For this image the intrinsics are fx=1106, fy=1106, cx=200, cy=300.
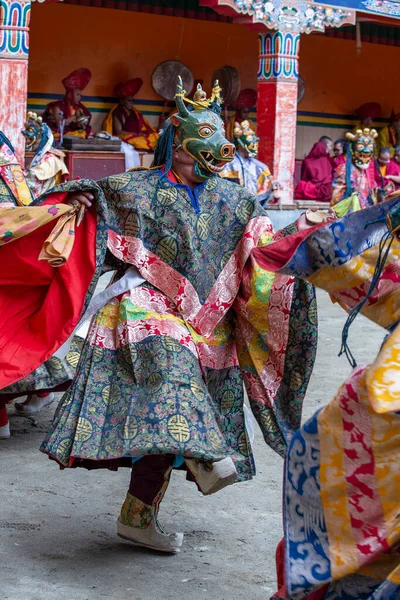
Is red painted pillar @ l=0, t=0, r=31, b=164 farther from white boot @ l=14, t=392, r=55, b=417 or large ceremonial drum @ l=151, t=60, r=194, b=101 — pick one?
large ceremonial drum @ l=151, t=60, r=194, b=101

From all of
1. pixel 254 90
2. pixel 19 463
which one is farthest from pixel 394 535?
pixel 254 90

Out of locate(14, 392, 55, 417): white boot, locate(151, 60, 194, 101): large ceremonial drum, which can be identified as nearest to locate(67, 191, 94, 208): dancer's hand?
locate(14, 392, 55, 417): white boot

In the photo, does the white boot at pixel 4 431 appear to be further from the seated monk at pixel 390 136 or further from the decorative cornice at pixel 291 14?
the seated monk at pixel 390 136

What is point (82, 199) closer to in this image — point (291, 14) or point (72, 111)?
point (291, 14)

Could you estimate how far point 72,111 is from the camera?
12.7 metres

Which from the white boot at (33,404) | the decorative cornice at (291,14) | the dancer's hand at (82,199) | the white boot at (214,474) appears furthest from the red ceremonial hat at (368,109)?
the white boot at (214,474)

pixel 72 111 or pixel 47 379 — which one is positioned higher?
pixel 72 111

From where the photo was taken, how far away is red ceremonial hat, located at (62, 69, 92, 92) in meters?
12.7

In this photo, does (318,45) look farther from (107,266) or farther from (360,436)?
→ (360,436)

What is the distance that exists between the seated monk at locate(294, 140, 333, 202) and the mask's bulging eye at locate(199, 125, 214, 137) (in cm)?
1061

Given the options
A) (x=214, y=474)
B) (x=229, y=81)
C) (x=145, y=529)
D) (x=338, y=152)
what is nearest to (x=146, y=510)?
(x=145, y=529)

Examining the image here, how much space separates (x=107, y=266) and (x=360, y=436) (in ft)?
5.77

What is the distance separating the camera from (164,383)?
3.63 metres

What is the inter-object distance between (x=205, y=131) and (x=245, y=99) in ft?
36.3
